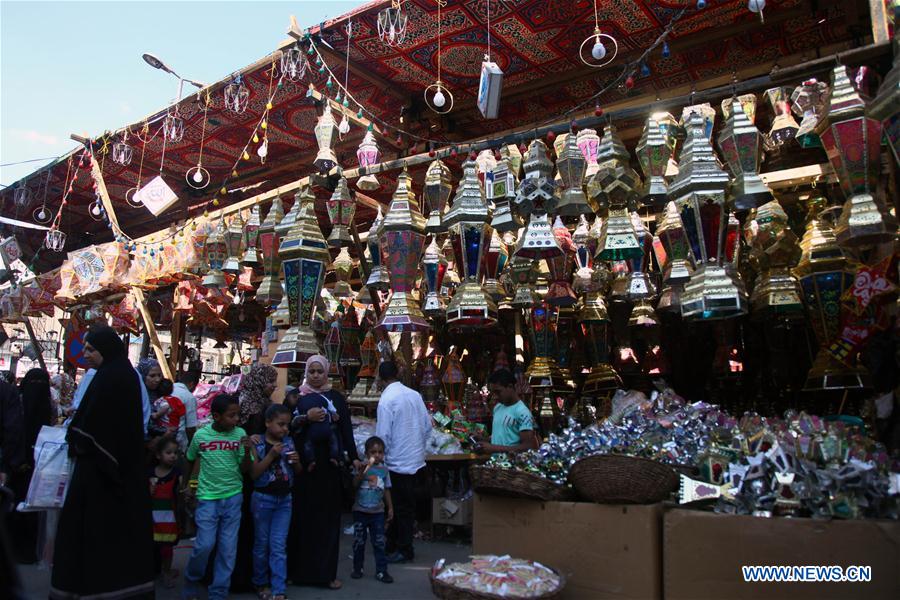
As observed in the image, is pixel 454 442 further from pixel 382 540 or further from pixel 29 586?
pixel 29 586

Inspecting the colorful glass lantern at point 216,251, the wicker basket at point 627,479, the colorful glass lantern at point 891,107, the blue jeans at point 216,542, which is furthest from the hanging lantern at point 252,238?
the colorful glass lantern at point 891,107

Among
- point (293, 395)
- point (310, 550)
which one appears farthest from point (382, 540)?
point (293, 395)

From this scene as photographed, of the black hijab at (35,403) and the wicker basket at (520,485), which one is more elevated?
the black hijab at (35,403)

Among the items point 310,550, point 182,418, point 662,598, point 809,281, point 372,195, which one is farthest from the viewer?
point 372,195

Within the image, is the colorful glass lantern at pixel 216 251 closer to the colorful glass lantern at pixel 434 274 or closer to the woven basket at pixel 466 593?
the colorful glass lantern at pixel 434 274

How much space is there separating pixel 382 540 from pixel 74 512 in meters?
1.56

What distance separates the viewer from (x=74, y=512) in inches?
96.0

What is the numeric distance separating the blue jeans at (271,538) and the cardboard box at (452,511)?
1.55m

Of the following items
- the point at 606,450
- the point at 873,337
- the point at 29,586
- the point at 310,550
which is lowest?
the point at 29,586

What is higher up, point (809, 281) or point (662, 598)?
point (809, 281)

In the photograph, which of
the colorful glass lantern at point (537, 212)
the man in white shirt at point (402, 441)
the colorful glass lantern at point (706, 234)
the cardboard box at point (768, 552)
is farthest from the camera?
the man in white shirt at point (402, 441)

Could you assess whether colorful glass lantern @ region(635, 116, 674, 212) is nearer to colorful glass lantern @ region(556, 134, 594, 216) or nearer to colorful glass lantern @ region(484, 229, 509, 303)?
colorful glass lantern @ region(556, 134, 594, 216)

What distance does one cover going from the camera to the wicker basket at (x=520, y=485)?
271cm

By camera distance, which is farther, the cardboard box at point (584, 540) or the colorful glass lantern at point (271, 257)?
the colorful glass lantern at point (271, 257)
